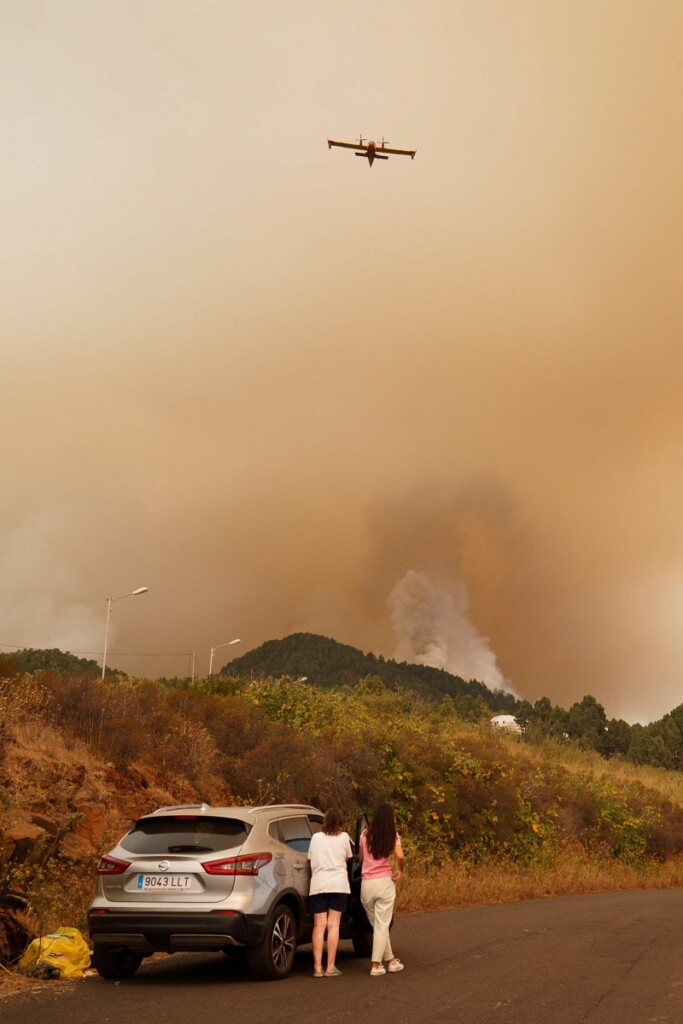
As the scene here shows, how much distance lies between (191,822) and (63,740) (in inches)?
407

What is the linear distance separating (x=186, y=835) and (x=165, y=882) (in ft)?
1.81

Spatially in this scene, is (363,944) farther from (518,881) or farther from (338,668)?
(338,668)

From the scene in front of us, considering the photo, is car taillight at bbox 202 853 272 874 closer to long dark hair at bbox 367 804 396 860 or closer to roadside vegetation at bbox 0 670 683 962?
long dark hair at bbox 367 804 396 860

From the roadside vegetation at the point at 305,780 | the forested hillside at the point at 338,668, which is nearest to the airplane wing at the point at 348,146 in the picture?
the roadside vegetation at the point at 305,780

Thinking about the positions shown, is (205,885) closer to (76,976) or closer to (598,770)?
(76,976)

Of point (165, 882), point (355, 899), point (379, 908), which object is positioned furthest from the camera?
point (355, 899)

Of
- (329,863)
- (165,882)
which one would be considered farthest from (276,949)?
(165,882)

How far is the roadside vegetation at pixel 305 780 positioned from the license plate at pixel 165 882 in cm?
251

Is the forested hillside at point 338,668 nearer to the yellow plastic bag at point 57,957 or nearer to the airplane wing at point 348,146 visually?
the airplane wing at point 348,146

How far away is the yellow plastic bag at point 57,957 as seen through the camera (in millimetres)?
11062

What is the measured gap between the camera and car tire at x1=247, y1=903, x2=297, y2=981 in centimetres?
1065

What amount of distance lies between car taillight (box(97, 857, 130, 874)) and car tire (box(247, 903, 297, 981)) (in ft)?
5.29

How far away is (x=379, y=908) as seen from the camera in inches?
440

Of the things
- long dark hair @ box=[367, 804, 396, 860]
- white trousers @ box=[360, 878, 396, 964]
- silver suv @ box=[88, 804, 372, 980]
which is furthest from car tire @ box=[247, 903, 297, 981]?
long dark hair @ box=[367, 804, 396, 860]
